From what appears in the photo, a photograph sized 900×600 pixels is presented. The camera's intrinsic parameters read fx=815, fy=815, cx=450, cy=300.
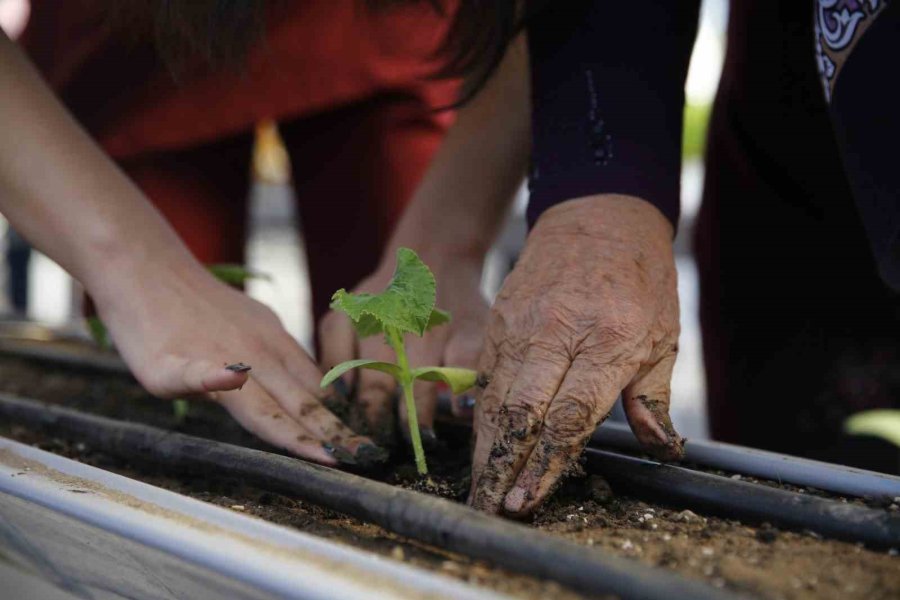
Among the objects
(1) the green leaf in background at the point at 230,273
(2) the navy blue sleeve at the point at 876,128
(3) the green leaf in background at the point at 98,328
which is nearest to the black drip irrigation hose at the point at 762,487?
(2) the navy blue sleeve at the point at 876,128

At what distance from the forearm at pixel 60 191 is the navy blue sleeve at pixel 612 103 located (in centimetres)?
54

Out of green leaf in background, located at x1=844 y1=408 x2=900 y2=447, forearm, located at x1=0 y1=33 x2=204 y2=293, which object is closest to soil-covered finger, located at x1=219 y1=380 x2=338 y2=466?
forearm, located at x1=0 y1=33 x2=204 y2=293

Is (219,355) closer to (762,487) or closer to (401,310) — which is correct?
(401,310)

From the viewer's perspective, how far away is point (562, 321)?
0.88m

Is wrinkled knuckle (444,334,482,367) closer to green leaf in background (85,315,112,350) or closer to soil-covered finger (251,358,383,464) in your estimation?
soil-covered finger (251,358,383,464)

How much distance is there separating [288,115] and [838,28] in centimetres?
116

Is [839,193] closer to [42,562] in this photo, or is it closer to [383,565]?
[383,565]

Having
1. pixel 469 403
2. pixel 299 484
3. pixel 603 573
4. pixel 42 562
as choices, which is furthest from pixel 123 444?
pixel 603 573

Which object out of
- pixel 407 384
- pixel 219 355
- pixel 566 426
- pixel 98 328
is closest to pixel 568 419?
pixel 566 426

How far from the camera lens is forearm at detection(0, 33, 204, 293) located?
1035 millimetres

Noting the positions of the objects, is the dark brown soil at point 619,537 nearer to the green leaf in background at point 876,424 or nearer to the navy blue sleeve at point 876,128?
the navy blue sleeve at point 876,128

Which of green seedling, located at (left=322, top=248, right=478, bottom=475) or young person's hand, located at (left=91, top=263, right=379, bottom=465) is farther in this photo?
young person's hand, located at (left=91, top=263, right=379, bottom=465)

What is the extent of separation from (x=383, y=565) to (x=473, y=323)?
71 centimetres

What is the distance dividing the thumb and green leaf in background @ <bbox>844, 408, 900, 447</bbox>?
524mm
